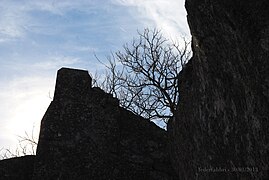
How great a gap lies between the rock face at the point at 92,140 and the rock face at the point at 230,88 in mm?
1557

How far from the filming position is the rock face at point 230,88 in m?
2.42

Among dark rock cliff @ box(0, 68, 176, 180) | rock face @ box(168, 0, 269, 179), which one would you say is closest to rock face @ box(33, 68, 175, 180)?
dark rock cliff @ box(0, 68, 176, 180)

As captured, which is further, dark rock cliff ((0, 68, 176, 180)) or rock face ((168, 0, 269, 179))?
dark rock cliff ((0, 68, 176, 180))

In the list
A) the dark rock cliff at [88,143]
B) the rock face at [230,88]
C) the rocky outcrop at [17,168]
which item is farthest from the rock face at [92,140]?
the rock face at [230,88]

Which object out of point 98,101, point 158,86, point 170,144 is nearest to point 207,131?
point 170,144

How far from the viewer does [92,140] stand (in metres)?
4.94

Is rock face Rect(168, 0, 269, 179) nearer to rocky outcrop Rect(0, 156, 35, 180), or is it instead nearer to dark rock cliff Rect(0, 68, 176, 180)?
dark rock cliff Rect(0, 68, 176, 180)

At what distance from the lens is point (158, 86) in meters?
10.2

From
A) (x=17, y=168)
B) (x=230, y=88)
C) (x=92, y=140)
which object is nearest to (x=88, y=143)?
(x=92, y=140)

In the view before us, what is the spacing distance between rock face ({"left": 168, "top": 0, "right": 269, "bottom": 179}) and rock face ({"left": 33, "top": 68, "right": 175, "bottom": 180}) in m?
1.56

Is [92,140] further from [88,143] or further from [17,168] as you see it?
[17,168]

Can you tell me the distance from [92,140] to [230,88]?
8.55 ft

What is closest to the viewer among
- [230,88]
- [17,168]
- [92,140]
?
[230,88]

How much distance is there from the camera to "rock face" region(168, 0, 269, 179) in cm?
242
